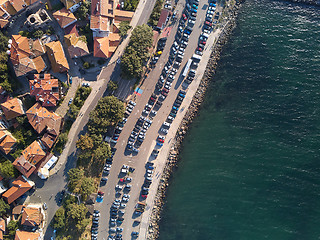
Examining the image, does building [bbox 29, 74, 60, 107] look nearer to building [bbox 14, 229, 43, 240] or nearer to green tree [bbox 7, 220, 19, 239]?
green tree [bbox 7, 220, 19, 239]

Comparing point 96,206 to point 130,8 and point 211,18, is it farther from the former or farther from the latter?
point 211,18

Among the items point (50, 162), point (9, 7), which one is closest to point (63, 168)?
point (50, 162)

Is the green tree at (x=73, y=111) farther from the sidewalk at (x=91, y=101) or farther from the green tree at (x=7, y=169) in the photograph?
the green tree at (x=7, y=169)

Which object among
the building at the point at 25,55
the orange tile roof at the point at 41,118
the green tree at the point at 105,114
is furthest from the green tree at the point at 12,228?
the building at the point at 25,55

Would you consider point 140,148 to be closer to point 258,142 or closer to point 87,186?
point 87,186

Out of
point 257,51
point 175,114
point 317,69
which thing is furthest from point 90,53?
point 317,69

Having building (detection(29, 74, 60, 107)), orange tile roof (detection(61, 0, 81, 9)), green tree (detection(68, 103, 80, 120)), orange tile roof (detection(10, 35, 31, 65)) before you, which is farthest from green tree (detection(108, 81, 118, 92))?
orange tile roof (detection(10, 35, 31, 65))
